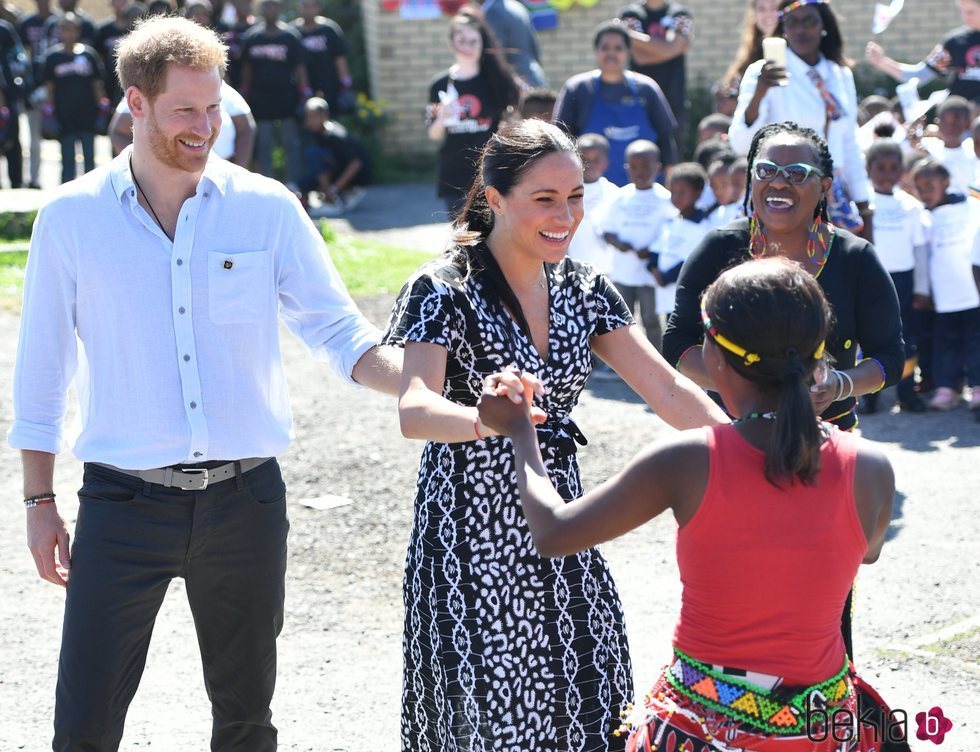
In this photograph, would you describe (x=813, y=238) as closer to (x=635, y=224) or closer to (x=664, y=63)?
(x=635, y=224)

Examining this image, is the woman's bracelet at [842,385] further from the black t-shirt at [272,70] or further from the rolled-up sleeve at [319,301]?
the black t-shirt at [272,70]

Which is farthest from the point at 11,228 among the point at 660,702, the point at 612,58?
the point at 660,702

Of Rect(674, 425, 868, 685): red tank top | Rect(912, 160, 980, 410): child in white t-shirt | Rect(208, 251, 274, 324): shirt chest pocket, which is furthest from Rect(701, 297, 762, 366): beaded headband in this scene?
Rect(912, 160, 980, 410): child in white t-shirt

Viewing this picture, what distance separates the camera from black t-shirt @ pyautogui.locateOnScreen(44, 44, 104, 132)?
15750 mm

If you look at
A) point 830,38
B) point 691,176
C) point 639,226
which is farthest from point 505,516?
point 639,226

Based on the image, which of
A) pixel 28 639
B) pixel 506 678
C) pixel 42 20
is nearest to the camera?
pixel 506 678

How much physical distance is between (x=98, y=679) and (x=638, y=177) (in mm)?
6626

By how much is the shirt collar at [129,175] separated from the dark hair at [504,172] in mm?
646

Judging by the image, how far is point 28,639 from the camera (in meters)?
5.42

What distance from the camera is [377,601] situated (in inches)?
227

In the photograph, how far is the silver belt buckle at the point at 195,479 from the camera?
140 inches

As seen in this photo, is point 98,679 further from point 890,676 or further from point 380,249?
point 380,249

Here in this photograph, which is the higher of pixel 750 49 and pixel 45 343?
pixel 750 49

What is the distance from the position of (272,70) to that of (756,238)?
1241 centimetres
